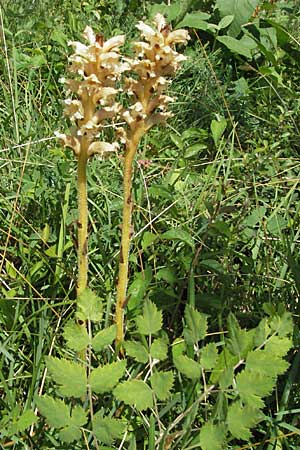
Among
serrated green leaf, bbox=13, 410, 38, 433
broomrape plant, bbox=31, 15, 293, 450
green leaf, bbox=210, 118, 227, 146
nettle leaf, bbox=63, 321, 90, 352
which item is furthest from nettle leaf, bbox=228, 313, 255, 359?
green leaf, bbox=210, 118, 227, 146

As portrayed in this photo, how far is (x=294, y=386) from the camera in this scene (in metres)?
1.97

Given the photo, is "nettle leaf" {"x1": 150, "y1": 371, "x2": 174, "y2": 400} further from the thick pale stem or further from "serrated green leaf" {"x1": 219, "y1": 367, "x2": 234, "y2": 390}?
the thick pale stem

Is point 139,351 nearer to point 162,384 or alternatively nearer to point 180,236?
point 162,384

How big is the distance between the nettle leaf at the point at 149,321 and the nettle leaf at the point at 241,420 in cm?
28

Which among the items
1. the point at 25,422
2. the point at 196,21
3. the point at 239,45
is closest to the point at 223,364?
the point at 25,422

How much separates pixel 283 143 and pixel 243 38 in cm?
90

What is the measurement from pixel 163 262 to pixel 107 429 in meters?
0.87

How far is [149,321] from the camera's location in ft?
5.65

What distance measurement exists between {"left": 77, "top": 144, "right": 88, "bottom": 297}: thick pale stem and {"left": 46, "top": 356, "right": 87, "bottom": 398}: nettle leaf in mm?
225

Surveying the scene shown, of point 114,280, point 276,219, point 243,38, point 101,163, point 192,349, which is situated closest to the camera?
point 192,349

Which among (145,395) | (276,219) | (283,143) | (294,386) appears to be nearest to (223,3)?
(283,143)

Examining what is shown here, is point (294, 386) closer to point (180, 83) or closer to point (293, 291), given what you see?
point (293, 291)

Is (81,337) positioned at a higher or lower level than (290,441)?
higher

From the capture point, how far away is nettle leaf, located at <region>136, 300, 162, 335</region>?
1.72 m
